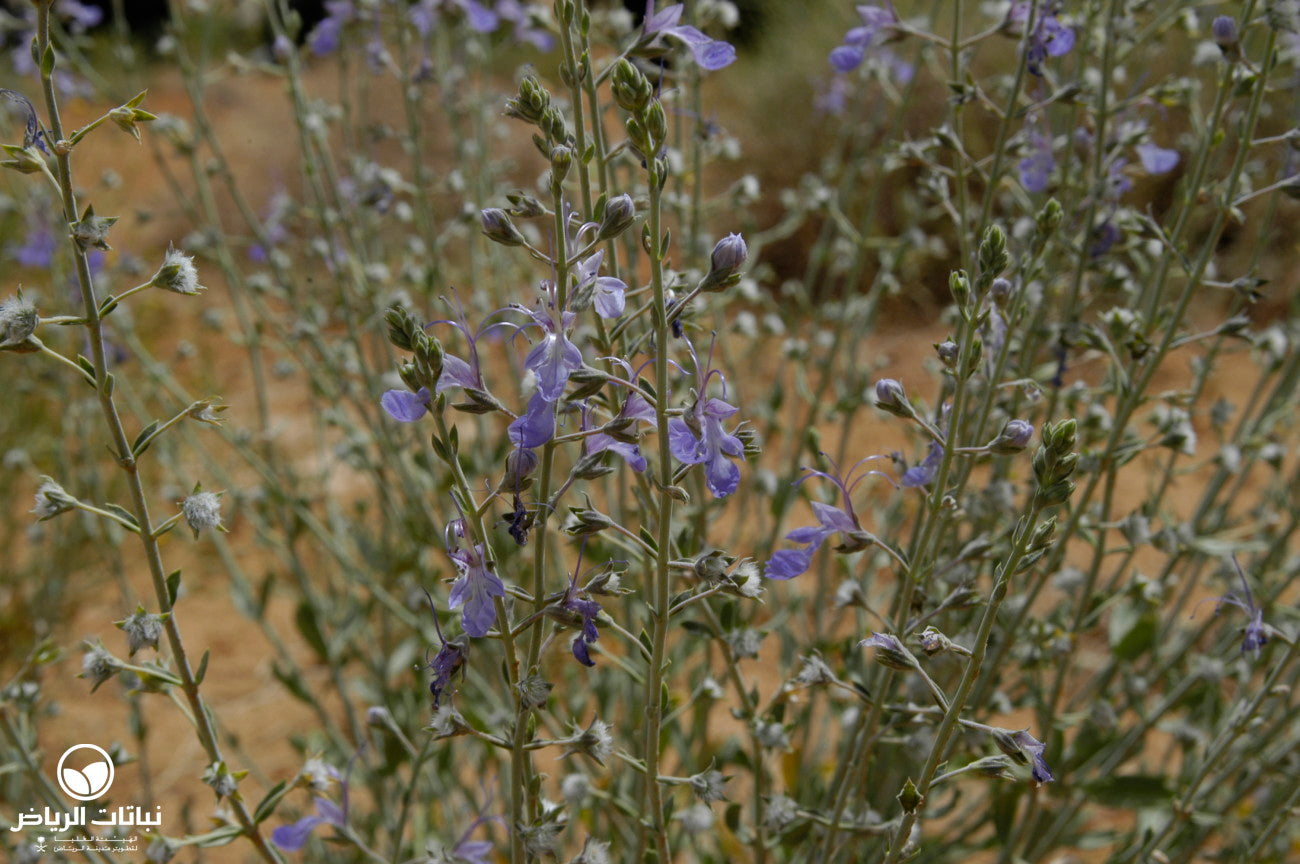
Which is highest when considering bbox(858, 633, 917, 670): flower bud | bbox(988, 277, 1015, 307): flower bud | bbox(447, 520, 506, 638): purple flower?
bbox(988, 277, 1015, 307): flower bud

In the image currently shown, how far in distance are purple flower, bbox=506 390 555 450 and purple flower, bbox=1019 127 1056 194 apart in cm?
169

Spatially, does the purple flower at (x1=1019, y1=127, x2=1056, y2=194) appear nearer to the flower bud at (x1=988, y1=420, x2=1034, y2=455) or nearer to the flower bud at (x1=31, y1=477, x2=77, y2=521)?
the flower bud at (x1=988, y1=420, x2=1034, y2=455)

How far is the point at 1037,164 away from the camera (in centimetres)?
261

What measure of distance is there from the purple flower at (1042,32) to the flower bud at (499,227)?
1322 mm

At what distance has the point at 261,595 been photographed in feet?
12.3

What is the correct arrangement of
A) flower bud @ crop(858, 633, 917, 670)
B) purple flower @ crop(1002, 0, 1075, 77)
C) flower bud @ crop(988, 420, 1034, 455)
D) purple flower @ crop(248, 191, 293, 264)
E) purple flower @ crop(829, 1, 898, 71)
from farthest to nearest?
purple flower @ crop(248, 191, 293, 264)
purple flower @ crop(829, 1, 898, 71)
purple flower @ crop(1002, 0, 1075, 77)
flower bud @ crop(988, 420, 1034, 455)
flower bud @ crop(858, 633, 917, 670)

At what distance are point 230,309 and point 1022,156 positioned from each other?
32.3 ft

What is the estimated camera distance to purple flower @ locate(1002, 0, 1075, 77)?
223 cm

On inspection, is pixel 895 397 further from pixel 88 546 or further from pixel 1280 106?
pixel 1280 106

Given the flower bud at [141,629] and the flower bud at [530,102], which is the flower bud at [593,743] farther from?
the flower bud at [530,102]

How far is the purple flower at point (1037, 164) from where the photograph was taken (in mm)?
2574

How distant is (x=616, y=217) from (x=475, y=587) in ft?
1.82

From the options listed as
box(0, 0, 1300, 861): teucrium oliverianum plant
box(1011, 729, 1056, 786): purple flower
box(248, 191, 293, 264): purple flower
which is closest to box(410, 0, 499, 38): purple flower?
box(0, 0, 1300, 861): teucrium oliverianum plant

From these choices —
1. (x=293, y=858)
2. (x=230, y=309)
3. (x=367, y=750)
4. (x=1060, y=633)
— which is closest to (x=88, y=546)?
(x=293, y=858)
